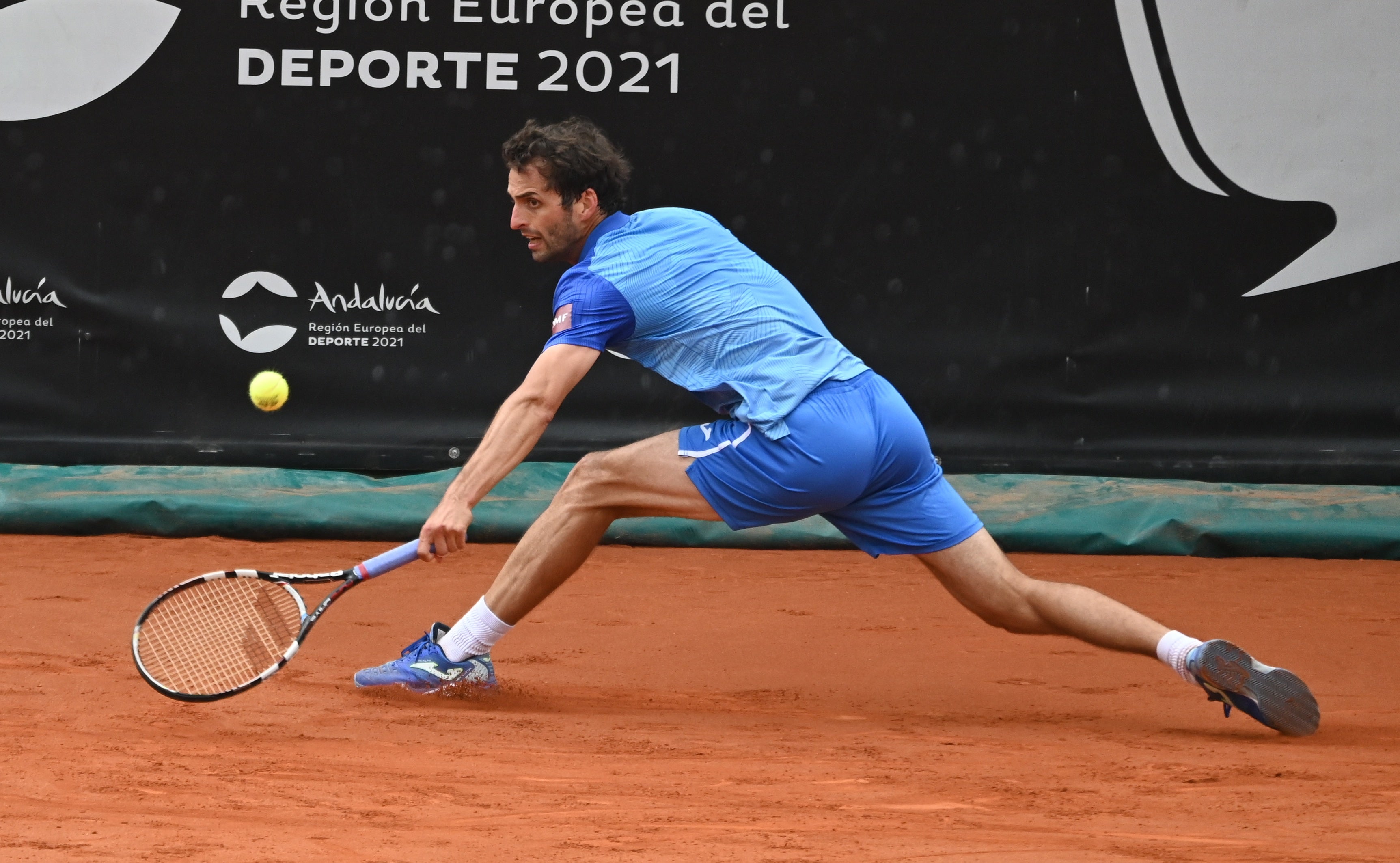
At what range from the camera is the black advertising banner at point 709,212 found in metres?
5.61

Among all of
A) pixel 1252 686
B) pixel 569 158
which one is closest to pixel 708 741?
pixel 1252 686

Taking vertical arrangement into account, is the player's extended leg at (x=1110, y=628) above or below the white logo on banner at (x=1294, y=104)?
below

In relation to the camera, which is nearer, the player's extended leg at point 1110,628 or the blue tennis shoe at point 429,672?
the player's extended leg at point 1110,628

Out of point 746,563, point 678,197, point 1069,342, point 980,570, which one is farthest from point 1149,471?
point 980,570

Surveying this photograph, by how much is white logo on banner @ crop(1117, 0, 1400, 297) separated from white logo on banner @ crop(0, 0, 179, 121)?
138 inches

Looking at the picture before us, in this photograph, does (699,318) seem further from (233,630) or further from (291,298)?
(291,298)

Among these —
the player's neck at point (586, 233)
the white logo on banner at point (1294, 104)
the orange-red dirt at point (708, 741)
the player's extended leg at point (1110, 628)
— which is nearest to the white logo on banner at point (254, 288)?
the orange-red dirt at point (708, 741)

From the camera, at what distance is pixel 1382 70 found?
551 centimetres

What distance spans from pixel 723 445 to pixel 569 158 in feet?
2.07

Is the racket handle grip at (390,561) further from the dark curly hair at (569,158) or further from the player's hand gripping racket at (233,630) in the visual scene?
the dark curly hair at (569,158)

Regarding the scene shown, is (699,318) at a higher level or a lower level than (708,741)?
higher

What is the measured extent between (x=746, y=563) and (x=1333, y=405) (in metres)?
2.24

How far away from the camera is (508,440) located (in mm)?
2887

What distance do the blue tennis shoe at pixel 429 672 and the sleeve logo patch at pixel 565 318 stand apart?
70 centimetres
